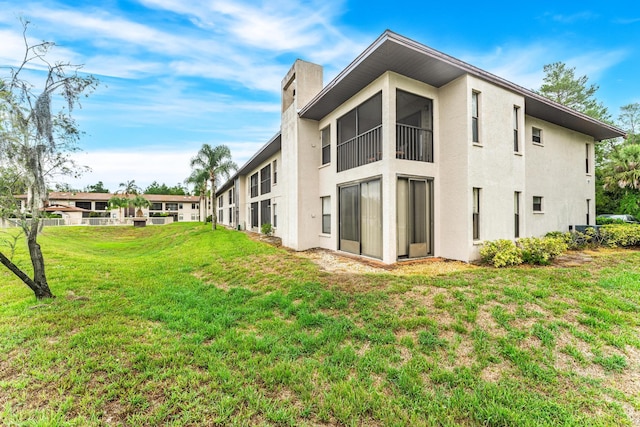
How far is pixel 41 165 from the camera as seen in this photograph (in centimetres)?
514

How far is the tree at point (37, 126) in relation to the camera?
4.75m

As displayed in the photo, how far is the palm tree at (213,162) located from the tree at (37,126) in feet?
65.5

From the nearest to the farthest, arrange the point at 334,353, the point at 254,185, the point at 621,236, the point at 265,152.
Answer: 1. the point at 334,353
2. the point at 621,236
3. the point at 265,152
4. the point at 254,185

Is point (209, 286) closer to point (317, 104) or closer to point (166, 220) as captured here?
point (317, 104)

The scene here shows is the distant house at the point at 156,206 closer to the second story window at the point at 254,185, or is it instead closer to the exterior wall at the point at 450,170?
the second story window at the point at 254,185

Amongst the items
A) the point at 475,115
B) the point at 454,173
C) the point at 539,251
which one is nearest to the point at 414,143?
the point at 454,173

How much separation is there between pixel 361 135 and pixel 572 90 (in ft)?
103

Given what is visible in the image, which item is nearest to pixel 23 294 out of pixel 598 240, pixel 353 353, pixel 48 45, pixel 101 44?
pixel 48 45

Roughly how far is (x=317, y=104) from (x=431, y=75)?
4.43 meters

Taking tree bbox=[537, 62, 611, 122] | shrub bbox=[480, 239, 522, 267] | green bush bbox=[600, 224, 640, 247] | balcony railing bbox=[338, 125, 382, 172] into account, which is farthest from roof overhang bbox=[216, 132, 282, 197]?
tree bbox=[537, 62, 611, 122]

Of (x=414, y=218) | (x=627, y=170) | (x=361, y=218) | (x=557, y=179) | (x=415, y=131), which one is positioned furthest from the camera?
(x=627, y=170)

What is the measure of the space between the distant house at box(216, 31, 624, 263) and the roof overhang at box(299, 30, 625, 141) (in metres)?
0.04

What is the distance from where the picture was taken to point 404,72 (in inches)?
331

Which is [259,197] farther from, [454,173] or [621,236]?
[621,236]
